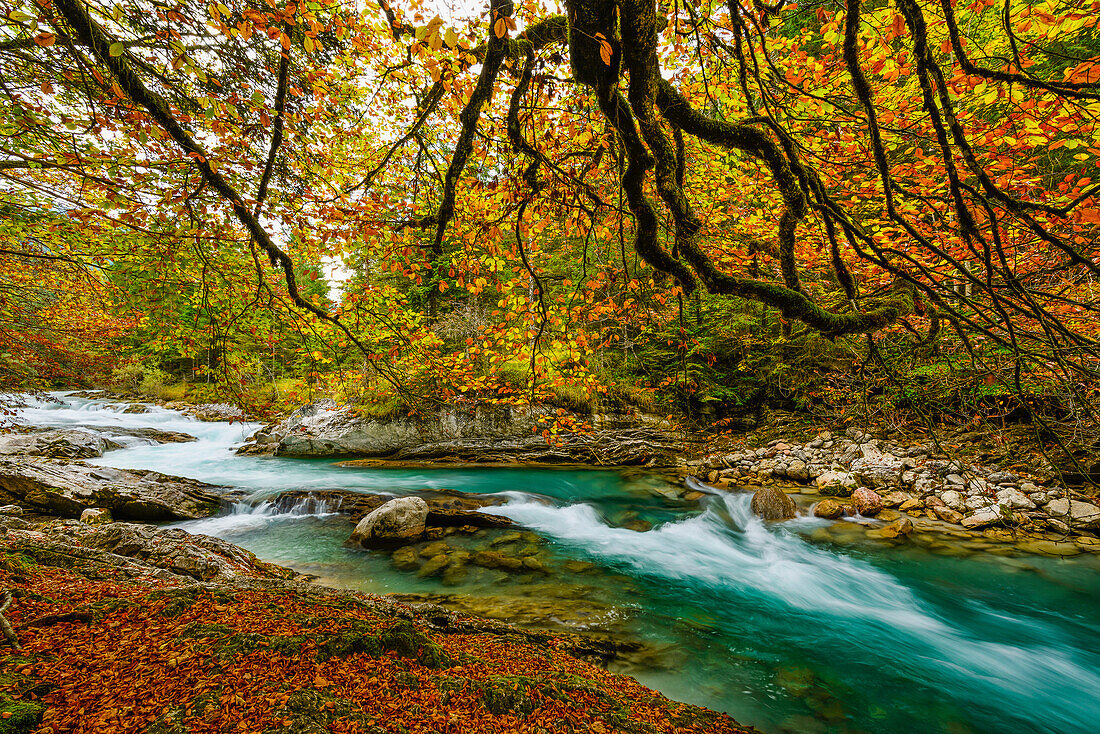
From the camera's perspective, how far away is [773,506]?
824 centimetres

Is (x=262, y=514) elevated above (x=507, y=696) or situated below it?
below

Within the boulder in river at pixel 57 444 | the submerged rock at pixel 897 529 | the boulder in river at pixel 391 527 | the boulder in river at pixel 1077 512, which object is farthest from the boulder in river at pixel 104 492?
the boulder in river at pixel 1077 512

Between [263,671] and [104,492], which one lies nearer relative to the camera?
[263,671]

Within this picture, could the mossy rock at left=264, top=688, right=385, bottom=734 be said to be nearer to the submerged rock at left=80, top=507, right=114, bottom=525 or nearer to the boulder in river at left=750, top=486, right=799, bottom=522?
the submerged rock at left=80, top=507, right=114, bottom=525

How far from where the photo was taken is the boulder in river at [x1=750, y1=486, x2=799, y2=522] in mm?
8141

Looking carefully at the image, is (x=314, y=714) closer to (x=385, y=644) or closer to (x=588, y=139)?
(x=385, y=644)

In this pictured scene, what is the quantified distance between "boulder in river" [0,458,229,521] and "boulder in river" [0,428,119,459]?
12.9 ft

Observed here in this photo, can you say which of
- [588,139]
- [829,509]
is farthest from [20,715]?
[829,509]

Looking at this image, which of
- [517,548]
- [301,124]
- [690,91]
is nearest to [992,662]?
[517,548]

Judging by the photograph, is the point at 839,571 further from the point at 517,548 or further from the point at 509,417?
the point at 509,417

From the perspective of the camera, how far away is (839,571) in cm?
634

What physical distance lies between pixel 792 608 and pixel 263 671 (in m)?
6.13

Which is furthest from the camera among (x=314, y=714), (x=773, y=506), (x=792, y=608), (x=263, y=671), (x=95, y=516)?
(x=773, y=506)

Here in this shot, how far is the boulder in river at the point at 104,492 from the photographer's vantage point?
19.4 ft
